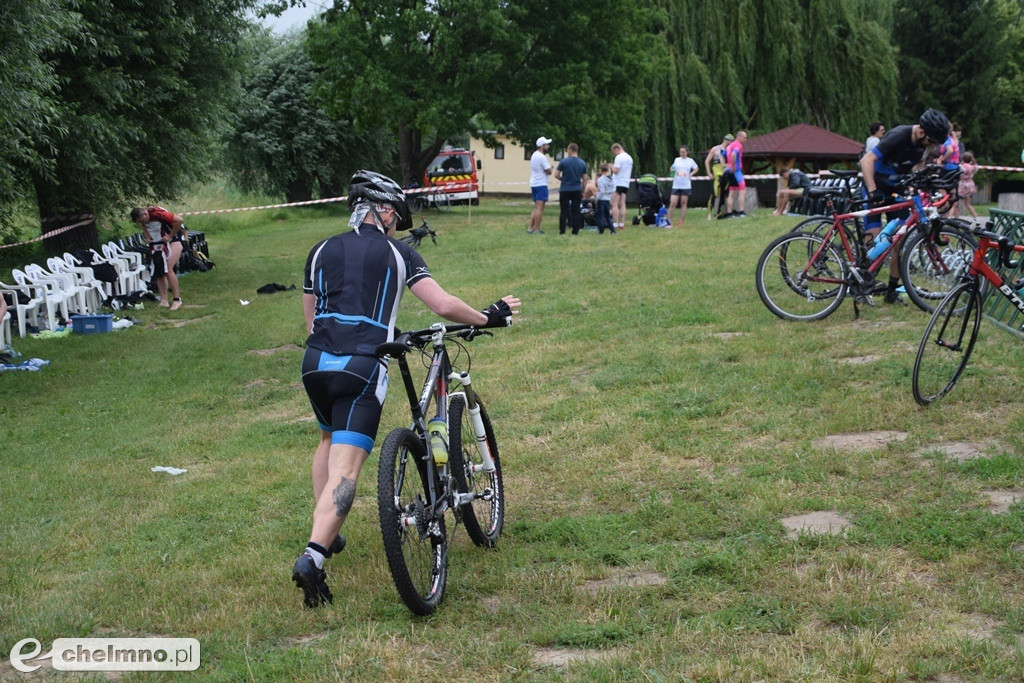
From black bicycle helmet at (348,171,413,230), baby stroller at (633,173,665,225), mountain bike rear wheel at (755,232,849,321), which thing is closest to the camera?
black bicycle helmet at (348,171,413,230)

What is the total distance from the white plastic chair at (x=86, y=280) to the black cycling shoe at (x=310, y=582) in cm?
1341

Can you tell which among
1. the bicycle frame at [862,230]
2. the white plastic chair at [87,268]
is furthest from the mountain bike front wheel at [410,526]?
the white plastic chair at [87,268]

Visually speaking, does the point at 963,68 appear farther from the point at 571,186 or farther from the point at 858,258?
the point at 858,258

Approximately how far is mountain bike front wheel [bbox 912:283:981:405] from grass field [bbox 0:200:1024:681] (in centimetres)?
15

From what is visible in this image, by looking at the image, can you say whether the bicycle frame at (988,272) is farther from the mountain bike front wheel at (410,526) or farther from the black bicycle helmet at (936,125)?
the mountain bike front wheel at (410,526)

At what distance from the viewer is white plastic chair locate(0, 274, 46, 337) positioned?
15102mm

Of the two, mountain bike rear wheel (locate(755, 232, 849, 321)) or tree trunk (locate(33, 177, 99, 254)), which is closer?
mountain bike rear wheel (locate(755, 232, 849, 321))

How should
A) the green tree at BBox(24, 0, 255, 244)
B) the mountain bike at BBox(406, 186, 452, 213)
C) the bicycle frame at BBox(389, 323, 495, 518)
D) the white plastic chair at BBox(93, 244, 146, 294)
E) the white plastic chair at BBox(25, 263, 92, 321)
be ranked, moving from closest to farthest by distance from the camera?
the bicycle frame at BBox(389, 323, 495, 518) → the white plastic chair at BBox(25, 263, 92, 321) → the green tree at BBox(24, 0, 255, 244) → the white plastic chair at BBox(93, 244, 146, 294) → the mountain bike at BBox(406, 186, 452, 213)

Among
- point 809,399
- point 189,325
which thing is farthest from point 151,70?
point 809,399

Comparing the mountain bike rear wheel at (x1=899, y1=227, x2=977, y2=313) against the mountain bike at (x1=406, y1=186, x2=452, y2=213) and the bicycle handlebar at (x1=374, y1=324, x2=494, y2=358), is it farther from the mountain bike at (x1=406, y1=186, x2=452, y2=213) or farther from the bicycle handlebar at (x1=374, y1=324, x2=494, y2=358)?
the mountain bike at (x1=406, y1=186, x2=452, y2=213)

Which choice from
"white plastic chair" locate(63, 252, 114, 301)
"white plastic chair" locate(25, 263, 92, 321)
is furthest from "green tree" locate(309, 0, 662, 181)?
"white plastic chair" locate(25, 263, 92, 321)

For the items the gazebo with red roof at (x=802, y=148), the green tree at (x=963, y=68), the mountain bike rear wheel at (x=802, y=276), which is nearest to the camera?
the mountain bike rear wheel at (x=802, y=276)

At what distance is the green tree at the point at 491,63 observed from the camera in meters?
34.8

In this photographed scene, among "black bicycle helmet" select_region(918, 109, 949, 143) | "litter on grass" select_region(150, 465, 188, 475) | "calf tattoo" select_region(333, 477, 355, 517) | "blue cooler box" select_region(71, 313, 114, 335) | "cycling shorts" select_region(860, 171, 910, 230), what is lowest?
"litter on grass" select_region(150, 465, 188, 475)
